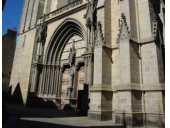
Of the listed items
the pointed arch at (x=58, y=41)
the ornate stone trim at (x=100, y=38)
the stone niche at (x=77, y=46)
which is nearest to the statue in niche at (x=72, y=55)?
the stone niche at (x=77, y=46)

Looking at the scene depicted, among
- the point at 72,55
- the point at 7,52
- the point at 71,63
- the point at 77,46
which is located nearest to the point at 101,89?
the point at 71,63

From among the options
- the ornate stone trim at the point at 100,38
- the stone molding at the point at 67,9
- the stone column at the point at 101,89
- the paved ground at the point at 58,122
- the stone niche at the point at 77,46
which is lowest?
the paved ground at the point at 58,122

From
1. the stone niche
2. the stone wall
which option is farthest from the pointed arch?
the stone wall

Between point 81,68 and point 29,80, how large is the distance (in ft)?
19.2

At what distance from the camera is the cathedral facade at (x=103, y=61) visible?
281 inches

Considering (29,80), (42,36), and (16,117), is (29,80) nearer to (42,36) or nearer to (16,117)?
(42,36)

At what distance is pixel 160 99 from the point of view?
6801 millimetres

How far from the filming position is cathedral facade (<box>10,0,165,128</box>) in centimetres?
713

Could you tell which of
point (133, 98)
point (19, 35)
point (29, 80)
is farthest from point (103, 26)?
point (19, 35)

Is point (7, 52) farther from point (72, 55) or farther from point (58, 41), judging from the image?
point (72, 55)

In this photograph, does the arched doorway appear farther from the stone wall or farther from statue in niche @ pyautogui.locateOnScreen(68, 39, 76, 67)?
the stone wall

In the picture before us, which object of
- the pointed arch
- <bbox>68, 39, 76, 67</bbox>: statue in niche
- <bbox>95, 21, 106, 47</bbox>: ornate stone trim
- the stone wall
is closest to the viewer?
<bbox>95, 21, 106, 47</bbox>: ornate stone trim

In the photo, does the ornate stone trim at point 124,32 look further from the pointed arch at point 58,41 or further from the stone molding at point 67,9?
the pointed arch at point 58,41

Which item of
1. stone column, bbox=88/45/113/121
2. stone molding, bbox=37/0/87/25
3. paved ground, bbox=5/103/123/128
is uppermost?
stone molding, bbox=37/0/87/25
